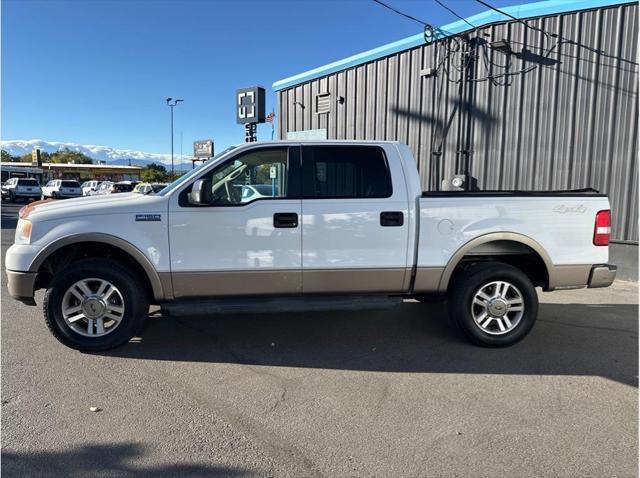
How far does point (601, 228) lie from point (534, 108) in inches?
203

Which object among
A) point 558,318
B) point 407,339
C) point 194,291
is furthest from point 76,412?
point 558,318

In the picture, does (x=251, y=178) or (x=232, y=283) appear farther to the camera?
(x=251, y=178)

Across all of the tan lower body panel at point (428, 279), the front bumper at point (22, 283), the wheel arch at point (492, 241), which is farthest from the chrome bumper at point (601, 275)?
the front bumper at point (22, 283)

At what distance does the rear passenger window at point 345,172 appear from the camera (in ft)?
14.8

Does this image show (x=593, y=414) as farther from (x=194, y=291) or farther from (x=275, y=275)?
(x=194, y=291)

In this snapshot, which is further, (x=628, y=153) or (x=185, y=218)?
(x=628, y=153)

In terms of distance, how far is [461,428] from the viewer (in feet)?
10.4

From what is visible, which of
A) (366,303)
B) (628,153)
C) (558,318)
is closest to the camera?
(366,303)

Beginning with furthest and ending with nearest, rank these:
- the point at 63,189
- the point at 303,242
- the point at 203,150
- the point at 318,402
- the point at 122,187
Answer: the point at 122,187
the point at 63,189
the point at 203,150
the point at 303,242
the point at 318,402

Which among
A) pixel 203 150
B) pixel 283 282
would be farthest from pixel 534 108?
pixel 203 150

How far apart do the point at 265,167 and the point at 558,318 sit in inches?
159

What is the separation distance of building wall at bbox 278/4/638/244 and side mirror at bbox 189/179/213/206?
7.11m

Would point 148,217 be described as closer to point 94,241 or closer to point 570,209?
point 94,241

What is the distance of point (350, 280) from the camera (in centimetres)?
455
